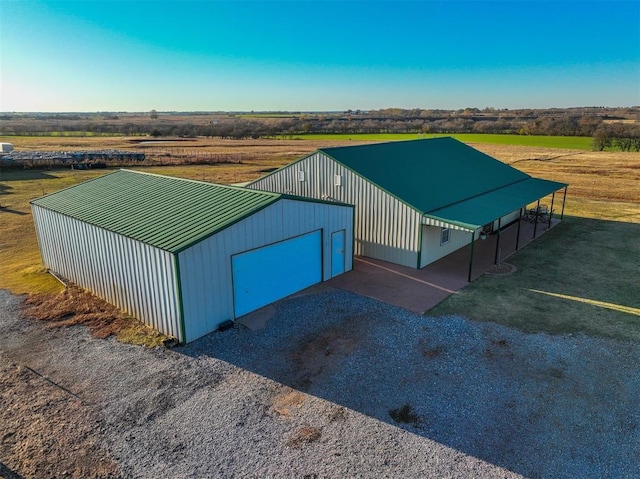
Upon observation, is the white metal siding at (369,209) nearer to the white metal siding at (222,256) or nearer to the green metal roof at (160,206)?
the white metal siding at (222,256)

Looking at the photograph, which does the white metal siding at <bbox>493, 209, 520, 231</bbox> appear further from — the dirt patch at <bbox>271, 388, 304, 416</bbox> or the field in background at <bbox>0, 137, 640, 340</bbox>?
the dirt patch at <bbox>271, 388, 304, 416</bbox>

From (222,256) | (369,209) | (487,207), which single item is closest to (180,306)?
(222,256)

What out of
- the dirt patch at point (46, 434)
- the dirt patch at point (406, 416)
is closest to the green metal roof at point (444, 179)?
the dirt patch at point (406, 416)

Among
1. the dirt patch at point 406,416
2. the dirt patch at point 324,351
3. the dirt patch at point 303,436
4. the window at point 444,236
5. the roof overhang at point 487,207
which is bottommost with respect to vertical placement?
the dirt patch at point 406,416

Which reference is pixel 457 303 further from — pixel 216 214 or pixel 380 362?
pixel 216 214

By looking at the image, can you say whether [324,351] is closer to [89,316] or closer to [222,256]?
[222,256]
